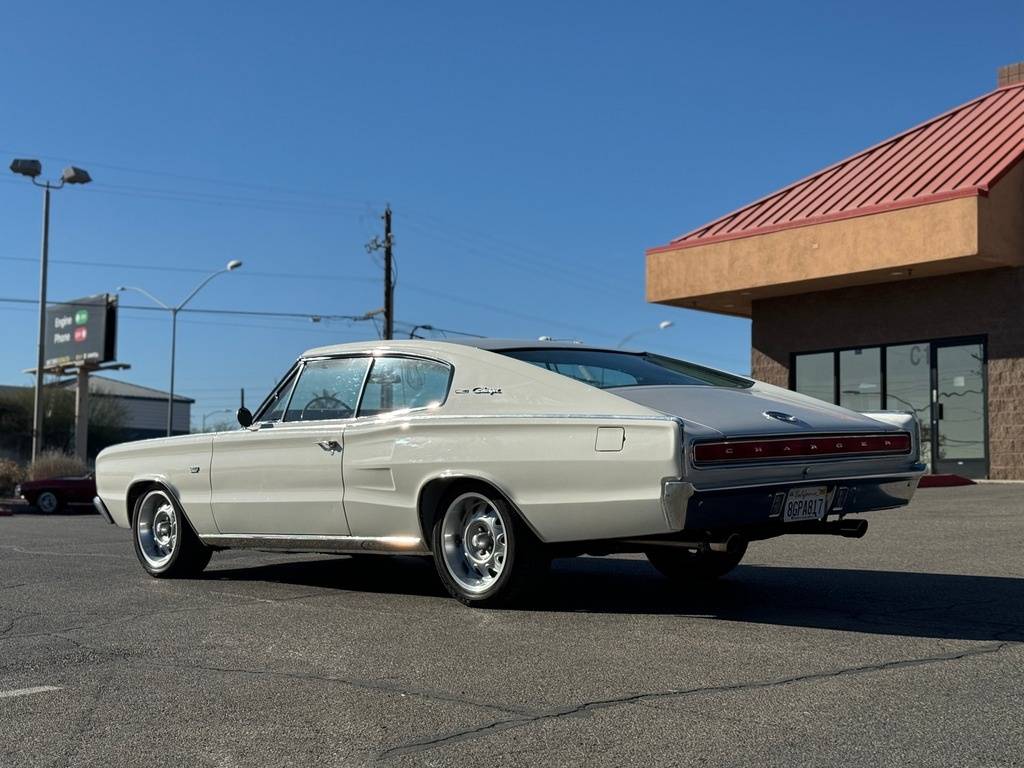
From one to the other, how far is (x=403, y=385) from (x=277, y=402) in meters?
1.30

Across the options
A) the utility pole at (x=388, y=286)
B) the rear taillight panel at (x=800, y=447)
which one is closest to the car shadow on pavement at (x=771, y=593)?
the rear taillight panel at (x=800, y=447)

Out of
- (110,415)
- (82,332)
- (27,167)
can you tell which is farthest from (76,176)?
(110,415)

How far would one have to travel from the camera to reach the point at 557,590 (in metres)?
7.47

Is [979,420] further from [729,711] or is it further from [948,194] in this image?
[729,711]

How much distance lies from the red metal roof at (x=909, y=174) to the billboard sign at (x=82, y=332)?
24.8 metres

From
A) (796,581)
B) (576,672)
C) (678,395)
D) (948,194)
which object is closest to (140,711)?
(576,672)

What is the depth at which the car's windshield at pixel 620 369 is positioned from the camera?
671cm

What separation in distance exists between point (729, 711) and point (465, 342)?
3415 millimetres

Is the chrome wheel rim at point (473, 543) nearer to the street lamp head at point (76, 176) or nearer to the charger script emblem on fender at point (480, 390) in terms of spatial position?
the charger script emblem on fender at point (480, 390)

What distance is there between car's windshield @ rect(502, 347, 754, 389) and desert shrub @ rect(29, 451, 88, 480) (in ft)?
83.4

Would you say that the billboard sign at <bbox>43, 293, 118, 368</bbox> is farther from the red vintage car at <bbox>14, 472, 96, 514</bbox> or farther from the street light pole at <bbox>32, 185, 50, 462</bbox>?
the red vintage car at <bbox>14, 472, 96, 514</bbox>

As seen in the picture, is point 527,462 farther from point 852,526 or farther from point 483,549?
point 852,526

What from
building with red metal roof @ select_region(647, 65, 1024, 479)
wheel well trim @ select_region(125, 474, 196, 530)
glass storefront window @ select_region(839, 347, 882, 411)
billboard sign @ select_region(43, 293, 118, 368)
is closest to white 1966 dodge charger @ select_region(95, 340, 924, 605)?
wheel well trim @ select_region(125, 474, 196, 530)

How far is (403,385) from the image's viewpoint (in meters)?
7.21
